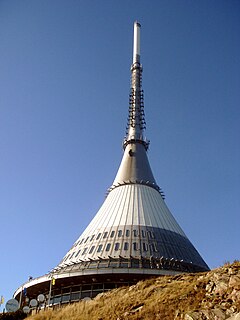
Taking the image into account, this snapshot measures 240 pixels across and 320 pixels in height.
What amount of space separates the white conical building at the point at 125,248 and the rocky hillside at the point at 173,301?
1750 centimetres

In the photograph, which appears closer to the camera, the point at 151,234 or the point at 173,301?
the point at 173,301

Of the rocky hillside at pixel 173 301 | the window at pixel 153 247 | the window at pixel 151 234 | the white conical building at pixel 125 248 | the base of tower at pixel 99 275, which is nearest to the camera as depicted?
the rocky hillside at pixel 173 301

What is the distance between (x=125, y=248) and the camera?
40062mm

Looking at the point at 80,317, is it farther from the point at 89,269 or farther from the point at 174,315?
the point at 89,269

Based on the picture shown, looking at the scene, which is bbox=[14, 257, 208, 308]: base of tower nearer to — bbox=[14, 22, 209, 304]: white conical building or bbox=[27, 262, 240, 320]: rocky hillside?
bbox=[14, 22, 209, 304]: white conical building

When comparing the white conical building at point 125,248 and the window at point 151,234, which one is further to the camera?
the window at point 151,234

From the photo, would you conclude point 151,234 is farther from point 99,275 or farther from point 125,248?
point 99,275

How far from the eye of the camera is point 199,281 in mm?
15844

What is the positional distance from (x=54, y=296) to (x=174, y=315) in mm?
27827

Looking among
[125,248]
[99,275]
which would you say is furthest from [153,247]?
[99,275]

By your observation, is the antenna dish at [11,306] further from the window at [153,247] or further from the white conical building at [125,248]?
the window at [153,247]

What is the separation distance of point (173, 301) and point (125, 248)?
25533mm

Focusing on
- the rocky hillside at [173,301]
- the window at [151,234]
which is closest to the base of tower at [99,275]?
the window at [151,234]

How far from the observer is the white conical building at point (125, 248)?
37.4m
